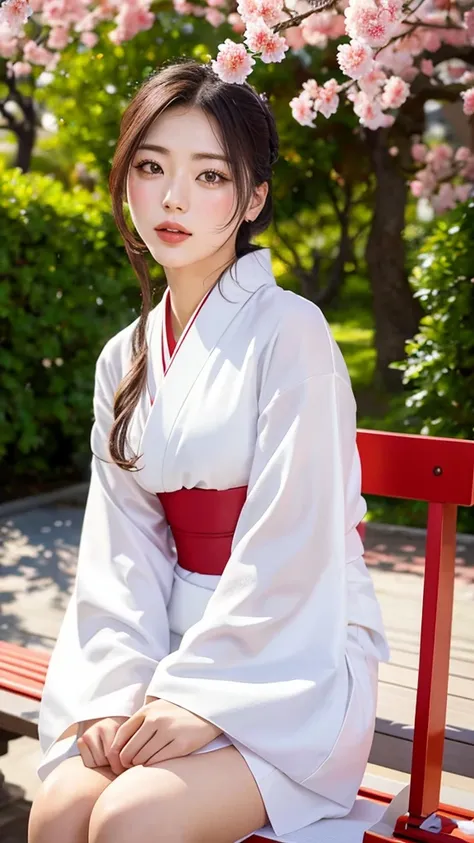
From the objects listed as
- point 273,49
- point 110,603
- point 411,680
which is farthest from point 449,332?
point 110,603

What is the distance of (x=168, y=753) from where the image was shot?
1.87 m

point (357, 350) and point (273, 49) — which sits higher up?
point (273, 49)

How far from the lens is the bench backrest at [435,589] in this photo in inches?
83.5

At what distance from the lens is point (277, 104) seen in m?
7.27

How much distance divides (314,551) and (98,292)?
15.2 feet

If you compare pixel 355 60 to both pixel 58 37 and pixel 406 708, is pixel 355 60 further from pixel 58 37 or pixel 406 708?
pixel 58 37

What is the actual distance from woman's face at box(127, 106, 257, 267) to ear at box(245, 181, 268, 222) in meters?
0.08

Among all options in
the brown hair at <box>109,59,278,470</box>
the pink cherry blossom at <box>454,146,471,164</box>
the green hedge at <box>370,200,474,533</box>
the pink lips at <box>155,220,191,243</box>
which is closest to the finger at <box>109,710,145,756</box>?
the brown hair at <box>109,59,278,470</box>

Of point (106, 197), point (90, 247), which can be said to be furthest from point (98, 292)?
point (106, 197)

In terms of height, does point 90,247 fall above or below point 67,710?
above

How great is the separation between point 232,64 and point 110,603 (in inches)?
44.2

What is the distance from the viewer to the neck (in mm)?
2283

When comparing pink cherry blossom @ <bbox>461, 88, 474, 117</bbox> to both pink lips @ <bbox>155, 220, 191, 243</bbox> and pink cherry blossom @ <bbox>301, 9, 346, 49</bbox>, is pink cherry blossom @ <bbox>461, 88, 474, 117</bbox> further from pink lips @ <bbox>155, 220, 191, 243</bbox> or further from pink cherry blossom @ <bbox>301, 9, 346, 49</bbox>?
pink cherry blossom @ <bbox>301, 9, 346, 49</bbox>

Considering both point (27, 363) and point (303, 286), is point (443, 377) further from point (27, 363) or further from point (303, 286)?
point (303, 286)
